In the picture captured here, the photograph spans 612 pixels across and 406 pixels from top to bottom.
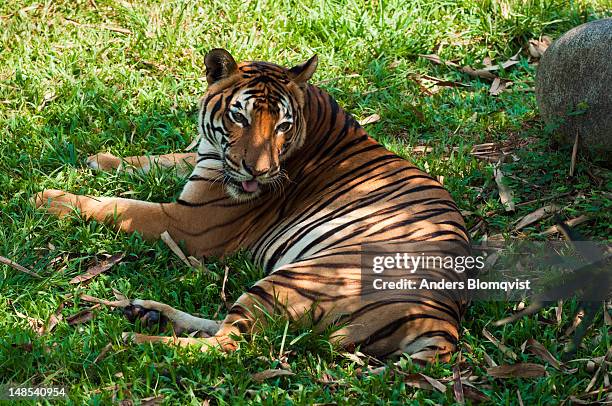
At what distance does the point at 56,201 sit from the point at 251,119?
136 centimetres

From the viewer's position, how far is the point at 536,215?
563 centimetres

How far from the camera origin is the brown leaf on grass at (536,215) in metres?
5.58

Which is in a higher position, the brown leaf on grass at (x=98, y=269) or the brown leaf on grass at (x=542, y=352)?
the brown leaf on grass at (x=98, y=269)

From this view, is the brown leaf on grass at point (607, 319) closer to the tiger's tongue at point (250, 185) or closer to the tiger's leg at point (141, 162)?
the tiger's tongue at point (250, 185)

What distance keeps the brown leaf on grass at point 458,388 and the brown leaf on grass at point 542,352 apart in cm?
47

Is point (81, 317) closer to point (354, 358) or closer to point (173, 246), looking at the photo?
point (173, 246)

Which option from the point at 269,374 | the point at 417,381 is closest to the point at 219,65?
the point at 269,374

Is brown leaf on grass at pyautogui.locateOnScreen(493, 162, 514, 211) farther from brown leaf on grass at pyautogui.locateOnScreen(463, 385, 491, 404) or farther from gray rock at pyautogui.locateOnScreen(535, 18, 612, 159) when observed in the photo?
brown leaf on grass at pyautogui.locateOnScreen(463, 385, 491, 404)


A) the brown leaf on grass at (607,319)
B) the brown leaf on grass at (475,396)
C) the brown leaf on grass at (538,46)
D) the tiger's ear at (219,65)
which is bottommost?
the brown leaf on grass at (475,396)

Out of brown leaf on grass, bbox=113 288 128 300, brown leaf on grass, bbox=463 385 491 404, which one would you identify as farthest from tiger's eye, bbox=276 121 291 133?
brown leaf on grass, bbox=463 385 491 404

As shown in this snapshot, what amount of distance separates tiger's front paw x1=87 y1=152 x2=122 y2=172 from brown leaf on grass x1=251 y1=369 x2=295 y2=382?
2.36 meters

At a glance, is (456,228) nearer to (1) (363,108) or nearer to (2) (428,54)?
(1) (363,108)

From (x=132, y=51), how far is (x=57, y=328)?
3202 millimetres

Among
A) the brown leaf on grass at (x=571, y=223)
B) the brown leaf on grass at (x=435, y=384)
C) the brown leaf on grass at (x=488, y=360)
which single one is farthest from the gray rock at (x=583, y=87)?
the brown leaf on grass at (x=435, y=384)
